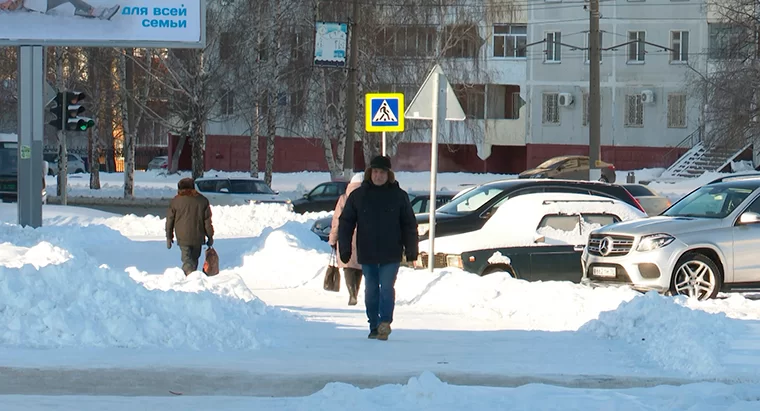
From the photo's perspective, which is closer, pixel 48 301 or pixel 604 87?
pixel 48 301

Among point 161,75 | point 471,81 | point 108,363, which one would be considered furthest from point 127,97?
point 108,363

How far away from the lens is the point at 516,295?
1274cm

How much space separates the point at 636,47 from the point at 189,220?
43128mm

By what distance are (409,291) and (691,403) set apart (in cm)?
685

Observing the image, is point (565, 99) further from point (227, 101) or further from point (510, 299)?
point (510, 299)

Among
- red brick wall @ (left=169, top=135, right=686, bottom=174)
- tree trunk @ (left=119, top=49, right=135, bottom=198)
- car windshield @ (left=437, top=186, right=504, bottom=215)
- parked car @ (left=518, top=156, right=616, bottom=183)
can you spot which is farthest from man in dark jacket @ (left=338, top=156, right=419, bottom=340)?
red brick wall @ (left=169, top=135, right=686, bottom=174)

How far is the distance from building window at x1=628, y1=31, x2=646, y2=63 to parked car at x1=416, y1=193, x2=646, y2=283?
40.7 metres

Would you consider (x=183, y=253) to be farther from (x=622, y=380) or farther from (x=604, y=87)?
(x=604, y=87)

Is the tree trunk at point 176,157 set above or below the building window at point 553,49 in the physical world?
below

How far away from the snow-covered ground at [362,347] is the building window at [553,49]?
4345cm

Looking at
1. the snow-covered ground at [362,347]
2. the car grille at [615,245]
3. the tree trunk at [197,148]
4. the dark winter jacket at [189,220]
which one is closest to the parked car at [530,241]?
the car grille at [615,245]

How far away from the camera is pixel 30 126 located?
2262cm

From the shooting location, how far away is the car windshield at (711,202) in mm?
14359

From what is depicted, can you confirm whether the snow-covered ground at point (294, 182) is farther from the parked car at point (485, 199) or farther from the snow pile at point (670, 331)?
the snow pile at point (670, 331)
